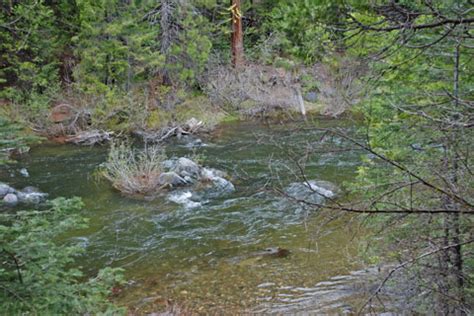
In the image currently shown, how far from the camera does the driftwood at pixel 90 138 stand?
14.0 metres

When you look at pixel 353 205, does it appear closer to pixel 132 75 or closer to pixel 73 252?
pixel 73 252

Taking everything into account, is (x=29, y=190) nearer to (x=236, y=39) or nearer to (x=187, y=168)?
(x=187, y=168)

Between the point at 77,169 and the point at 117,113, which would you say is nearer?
the point at 77,169

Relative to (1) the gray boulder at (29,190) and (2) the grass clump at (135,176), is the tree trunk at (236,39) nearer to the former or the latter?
(2) the grass clump at (135,176)

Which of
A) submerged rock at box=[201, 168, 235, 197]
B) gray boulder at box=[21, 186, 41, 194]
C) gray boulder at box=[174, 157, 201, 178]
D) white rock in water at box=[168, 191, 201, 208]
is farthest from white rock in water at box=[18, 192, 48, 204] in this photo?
submerged rock at box=[201, 168, 235, 197]

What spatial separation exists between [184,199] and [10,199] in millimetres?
3213

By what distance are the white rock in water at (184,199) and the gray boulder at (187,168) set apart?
84 cm

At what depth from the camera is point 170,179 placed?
32.2 ft

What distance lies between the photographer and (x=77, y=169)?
1120 centimetres

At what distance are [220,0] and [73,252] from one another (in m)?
19.5

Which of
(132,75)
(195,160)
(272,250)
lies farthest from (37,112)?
(272,250)

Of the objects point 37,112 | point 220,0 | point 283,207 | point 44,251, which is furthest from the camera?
point 220,0

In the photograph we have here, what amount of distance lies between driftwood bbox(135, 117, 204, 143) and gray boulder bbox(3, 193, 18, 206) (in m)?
5.06

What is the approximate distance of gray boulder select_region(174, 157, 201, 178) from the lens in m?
10.3
